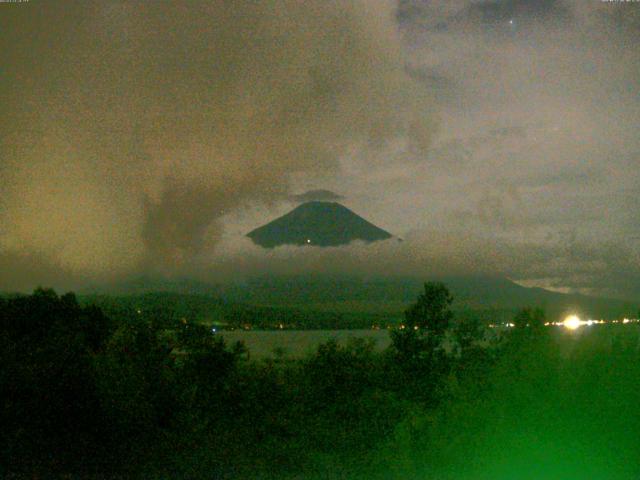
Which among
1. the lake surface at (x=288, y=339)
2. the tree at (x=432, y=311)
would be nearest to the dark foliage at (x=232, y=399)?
the tree at (x=432, y=311)

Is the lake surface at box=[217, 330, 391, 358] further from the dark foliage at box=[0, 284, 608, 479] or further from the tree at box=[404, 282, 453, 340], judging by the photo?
the tree at box=[404, 282, 453, 340]

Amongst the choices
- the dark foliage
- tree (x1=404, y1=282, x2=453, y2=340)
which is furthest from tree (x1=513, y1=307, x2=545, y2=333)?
tree (x1=404, y1=282, x2=453, y2=340)

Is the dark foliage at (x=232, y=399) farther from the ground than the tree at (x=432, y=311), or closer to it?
closer to it

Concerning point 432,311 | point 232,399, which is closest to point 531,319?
point 432,311

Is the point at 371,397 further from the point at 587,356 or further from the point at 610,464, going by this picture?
the point at 610,464

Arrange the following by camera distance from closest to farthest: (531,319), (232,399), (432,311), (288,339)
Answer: (531,319)
(232,399)
(432,311)
(288,339)

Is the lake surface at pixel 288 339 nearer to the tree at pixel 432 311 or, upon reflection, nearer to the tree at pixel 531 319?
the tree at pixel 432 311

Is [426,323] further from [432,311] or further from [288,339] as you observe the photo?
[288,339]

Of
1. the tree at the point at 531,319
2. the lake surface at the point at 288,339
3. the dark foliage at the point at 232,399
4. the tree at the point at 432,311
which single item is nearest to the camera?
the dark foliage at the point at 232,399
